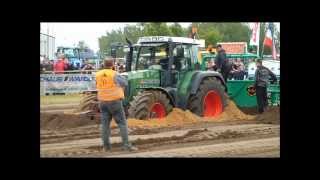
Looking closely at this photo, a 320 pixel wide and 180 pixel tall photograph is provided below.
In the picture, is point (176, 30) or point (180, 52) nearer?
point (176, 30)

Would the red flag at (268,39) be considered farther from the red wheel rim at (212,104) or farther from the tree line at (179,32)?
the red wheel rim at (212,104)

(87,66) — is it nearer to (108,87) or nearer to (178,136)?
(108,87)

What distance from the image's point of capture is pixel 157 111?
16.2 m

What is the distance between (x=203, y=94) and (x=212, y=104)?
240mm

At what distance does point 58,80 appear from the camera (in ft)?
52.1

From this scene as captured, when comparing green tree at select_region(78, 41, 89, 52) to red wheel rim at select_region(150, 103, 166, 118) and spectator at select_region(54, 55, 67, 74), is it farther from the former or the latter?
red wheel rim at select_region(150, 103, 166, 118)

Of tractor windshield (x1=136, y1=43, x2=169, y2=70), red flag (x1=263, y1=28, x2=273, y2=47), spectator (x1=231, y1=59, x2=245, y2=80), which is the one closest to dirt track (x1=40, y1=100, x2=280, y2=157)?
spectator (x1=231, y1=59, x2=245, y2=80)

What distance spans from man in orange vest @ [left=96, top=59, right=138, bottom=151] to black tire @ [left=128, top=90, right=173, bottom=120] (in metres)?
0.26

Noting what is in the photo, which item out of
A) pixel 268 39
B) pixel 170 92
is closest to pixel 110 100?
pixel 170 92

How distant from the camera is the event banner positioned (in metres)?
15.8
